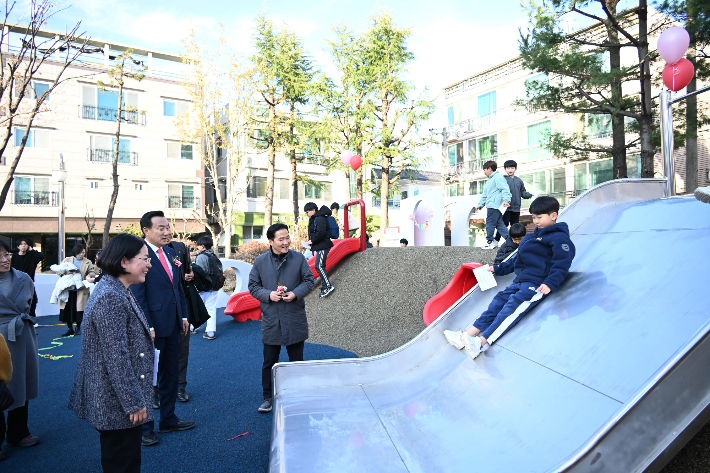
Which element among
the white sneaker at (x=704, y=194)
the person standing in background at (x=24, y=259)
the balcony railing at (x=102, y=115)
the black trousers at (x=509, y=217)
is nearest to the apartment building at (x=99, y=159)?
the balcony railing at (x=102, y=115)

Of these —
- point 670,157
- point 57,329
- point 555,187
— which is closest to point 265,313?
point 670,157

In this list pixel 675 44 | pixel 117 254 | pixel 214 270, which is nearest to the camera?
pixel 117 254

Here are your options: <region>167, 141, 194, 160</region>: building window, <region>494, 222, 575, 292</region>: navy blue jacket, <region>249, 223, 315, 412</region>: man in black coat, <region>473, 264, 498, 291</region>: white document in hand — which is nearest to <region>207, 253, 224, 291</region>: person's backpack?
<region>249, 223, 315, 412</region>: man in black coat

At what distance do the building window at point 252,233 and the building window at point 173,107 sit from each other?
8.53 meters

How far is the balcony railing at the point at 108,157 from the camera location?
86.5 ft

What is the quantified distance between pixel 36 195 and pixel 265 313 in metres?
27.0

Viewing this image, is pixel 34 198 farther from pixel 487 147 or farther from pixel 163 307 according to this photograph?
pixel 487 147

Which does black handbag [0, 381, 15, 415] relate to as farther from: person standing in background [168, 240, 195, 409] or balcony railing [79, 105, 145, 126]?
balcony railing [79, 105, 145, 126]

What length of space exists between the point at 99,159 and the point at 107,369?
2840 centimetres

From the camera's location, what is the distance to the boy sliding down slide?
3736mm

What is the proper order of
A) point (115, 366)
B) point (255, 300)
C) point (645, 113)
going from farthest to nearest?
1. point (645, 113)
2. point (255, 300)
3. point (115, 366)

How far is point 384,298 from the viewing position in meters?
7.95

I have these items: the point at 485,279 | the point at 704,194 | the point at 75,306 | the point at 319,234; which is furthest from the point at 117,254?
the point at 75,306

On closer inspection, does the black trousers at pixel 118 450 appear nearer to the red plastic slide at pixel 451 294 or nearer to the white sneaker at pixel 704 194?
the white sneaker at pixel 704 194
